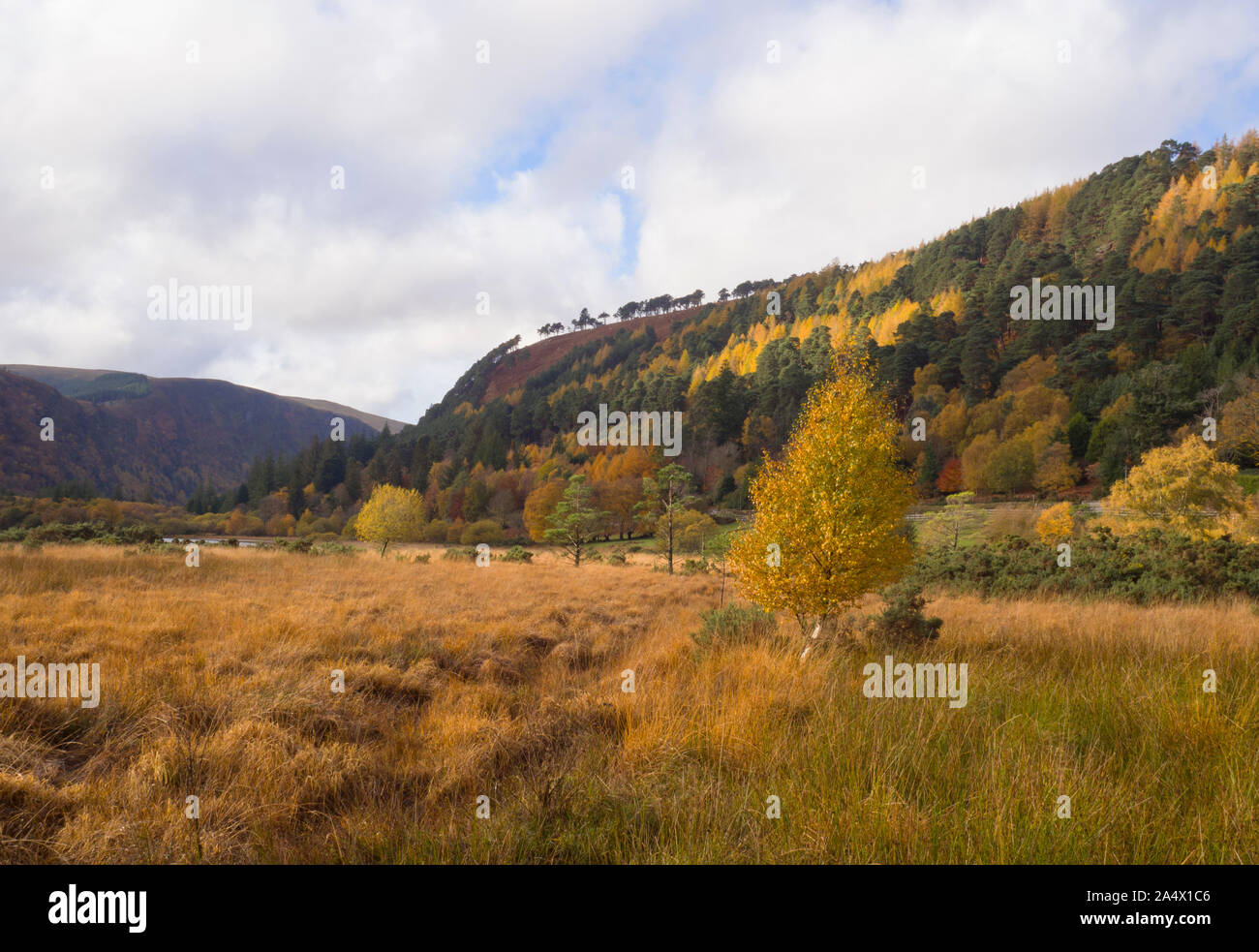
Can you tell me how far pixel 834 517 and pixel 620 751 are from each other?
6.12 meters

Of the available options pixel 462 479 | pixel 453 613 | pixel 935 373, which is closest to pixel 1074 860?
pixel 453 613

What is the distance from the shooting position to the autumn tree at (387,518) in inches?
1613

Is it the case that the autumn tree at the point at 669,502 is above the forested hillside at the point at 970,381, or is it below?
below

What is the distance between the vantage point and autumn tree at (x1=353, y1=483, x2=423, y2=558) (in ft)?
134

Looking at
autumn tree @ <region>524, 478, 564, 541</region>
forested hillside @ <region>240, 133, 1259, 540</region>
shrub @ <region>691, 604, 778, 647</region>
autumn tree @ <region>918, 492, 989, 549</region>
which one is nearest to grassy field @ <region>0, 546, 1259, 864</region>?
shrub @ <region>691, 604, 778, 647</region>

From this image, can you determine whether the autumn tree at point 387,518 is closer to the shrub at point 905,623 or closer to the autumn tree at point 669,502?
the autumn tree at point 669,502

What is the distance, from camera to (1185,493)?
27938 millimetres

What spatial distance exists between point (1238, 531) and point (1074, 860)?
1313 inches

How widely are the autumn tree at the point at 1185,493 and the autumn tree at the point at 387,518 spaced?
47165 mm

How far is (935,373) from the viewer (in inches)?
3228

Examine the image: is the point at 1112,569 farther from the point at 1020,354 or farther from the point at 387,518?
the point at 1020,354

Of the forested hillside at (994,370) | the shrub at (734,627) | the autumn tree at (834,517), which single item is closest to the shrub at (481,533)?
the forested hillside at (994,370)

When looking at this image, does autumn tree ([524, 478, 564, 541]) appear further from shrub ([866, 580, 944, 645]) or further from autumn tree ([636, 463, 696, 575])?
shrub ([866, 580, 944, 645])

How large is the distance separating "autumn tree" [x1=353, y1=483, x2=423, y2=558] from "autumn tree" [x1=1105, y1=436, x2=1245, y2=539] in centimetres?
4716
